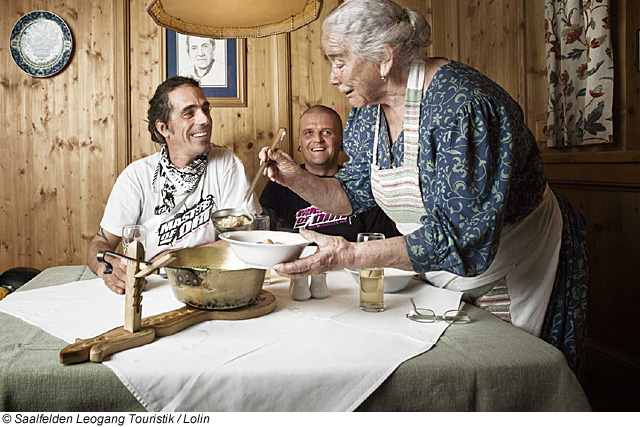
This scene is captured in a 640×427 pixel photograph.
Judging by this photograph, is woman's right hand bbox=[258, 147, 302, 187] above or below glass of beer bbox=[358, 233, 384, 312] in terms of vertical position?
above

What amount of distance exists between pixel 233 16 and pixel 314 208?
1.24m

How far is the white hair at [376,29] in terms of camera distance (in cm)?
138

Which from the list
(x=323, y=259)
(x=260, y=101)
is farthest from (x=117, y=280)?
(x=260, y=101)

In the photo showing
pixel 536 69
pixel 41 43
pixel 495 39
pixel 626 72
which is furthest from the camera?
pixel 41 43

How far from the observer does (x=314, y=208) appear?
2.84 m

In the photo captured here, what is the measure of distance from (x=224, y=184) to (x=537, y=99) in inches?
68.8

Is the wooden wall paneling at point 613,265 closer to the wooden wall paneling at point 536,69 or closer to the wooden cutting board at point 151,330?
the wooden wall paneling at point 536,69

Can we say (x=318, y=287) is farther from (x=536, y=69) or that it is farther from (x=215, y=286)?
(x=536, y=69)

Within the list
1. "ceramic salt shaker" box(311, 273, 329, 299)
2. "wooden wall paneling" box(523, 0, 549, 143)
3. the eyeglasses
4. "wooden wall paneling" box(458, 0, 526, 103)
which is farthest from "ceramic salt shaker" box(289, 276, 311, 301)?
"wooden wall paneling" box(458, 0, 526, 103)

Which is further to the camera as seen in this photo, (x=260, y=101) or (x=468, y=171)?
(x=260, y=101)

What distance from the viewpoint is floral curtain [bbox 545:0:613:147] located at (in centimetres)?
242

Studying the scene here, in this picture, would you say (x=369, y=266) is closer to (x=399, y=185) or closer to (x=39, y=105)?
(x=399, y=185)

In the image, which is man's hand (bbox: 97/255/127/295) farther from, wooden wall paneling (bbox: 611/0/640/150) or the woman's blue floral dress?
wooden wall paneling (bbox: 611/0/640/150)

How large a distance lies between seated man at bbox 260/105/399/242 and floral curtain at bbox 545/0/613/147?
0.99m
